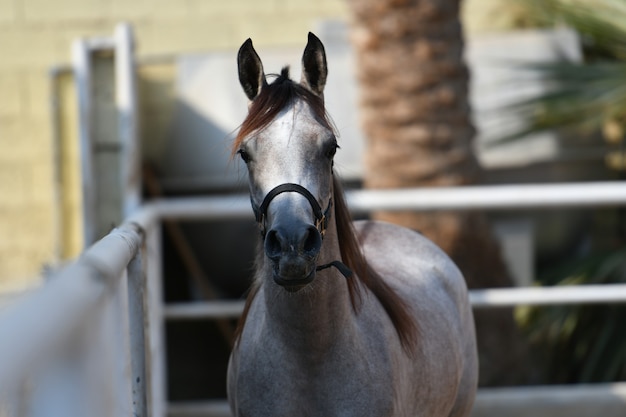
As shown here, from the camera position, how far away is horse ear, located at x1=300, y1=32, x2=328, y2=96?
2320 mm

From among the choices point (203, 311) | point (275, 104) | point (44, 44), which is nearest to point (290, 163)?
point (275, 104)

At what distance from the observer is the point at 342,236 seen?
2.41 metres

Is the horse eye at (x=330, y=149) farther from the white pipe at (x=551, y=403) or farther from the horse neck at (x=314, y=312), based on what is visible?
the white pipe at (x=551, y=403)

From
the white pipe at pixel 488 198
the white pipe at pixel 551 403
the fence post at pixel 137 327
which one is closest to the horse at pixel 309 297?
the fence post at pixel 137 327

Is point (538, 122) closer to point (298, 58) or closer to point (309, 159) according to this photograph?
point (298, 58)

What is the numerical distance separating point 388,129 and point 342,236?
8.41ft

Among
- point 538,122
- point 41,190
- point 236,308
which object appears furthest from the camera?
point 41,190

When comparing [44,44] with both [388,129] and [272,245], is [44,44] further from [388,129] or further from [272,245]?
[272,245]

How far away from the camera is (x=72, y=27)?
6.79 metres

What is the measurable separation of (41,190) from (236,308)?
302 cm

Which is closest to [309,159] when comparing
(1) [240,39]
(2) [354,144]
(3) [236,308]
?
(3) [236,308]

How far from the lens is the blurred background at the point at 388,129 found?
487 centimetres

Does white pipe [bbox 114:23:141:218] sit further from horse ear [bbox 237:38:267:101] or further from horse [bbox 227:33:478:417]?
horse ear [bbox 237:38:267:101]

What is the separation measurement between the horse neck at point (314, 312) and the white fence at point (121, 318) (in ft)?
1.23
